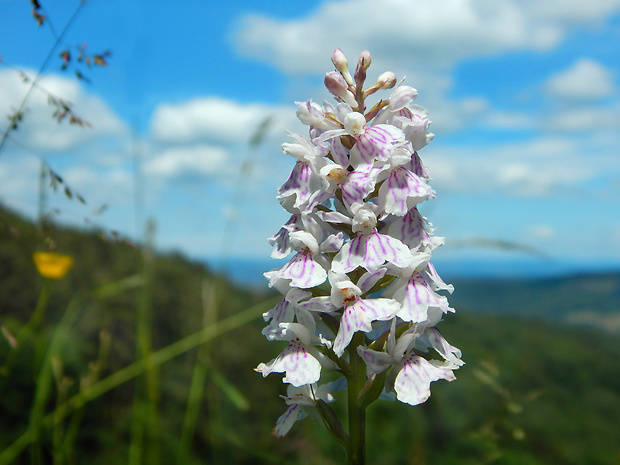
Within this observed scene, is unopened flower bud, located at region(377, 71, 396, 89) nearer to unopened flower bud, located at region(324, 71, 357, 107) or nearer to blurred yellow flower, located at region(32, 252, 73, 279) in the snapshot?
unopened flower bud, located at region(324, 71, 357, 107)

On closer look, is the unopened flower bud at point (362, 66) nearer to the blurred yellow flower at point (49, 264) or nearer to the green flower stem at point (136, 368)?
the green flower stem at point (136, 368)

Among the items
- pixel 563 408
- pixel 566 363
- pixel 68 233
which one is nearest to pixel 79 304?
pixel 68 233

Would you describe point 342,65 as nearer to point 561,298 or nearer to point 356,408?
point 356,408

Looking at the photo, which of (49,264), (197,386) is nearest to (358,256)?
(49,264)

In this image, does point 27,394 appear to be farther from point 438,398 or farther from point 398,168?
point 398,168

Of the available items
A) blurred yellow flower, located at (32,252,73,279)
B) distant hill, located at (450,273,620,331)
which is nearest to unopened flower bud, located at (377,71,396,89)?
blurred yellow flower, located at (32,252,73,279)
